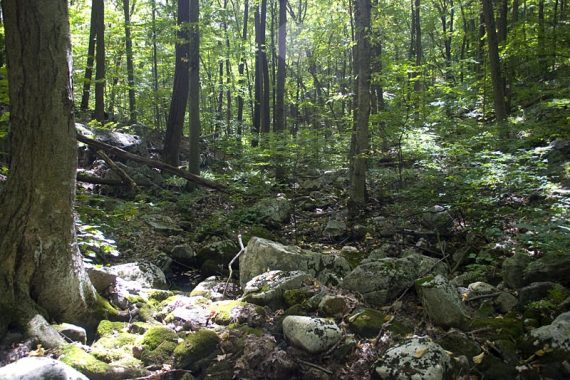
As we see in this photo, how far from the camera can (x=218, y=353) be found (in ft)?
13.9

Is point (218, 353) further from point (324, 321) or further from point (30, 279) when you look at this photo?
point (30, 279)

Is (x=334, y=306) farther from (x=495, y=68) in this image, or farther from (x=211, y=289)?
(x=495, y=68)

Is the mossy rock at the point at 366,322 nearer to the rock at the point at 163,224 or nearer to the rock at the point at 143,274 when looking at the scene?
the rock at the point at 143,274

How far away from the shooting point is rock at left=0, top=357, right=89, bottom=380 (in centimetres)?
294

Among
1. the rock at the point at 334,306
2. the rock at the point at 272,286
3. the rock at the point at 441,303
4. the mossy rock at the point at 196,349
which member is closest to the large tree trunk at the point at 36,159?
the mossy rock at the point at 196,349

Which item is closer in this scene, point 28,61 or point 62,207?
point 28,61

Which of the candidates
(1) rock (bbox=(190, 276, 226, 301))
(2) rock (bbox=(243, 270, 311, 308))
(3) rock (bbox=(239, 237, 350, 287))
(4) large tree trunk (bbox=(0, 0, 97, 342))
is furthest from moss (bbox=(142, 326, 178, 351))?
(3) rock (bbox=(239, 237, 350, 287))

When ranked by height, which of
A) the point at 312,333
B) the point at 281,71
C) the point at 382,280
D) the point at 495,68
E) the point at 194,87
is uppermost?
the point at 281,71

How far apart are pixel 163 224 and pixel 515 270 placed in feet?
22.5

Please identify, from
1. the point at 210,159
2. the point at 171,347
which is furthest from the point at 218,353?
the point at 210,159

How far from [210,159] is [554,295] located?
13372 mm

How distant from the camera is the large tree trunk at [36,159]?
372 centimetres

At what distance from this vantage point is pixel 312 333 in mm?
4227

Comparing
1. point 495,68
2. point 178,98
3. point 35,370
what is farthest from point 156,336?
point 495,68
